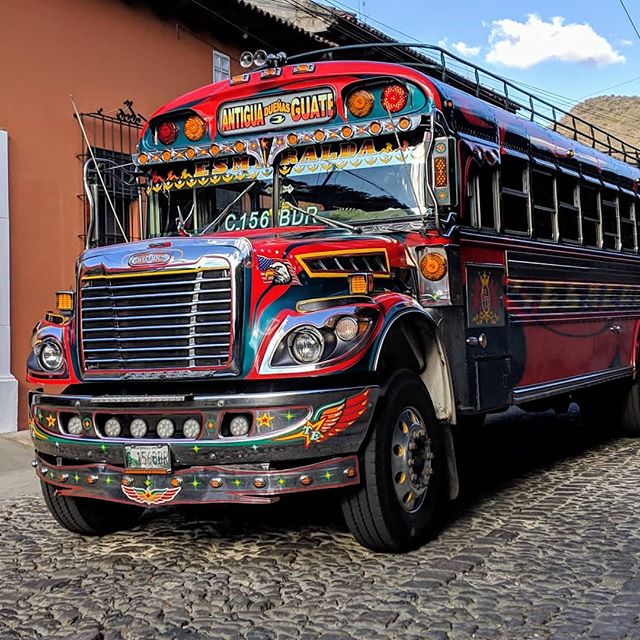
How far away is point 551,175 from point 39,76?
5946mm

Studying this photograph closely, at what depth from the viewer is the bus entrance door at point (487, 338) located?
18.7 feet

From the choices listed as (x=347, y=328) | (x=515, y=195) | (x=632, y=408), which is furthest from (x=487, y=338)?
(x=632, y=408)

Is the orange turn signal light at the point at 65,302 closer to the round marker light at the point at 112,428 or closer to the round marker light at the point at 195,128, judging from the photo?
the round marker light at the point at 112,428

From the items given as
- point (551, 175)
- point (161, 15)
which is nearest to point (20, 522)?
point (551, 175)

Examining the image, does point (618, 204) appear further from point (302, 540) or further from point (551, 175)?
point (302, 540)

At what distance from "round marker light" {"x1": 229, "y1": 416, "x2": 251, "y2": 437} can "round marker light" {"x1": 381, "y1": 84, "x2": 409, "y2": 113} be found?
221 cm

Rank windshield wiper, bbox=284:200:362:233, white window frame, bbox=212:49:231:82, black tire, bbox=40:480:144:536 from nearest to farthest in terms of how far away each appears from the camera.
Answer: black tire, bbox=40:480:144:536 → windshield wiper, bbox=284:200:362:233 → white window frame, bbox=212:49:231:82

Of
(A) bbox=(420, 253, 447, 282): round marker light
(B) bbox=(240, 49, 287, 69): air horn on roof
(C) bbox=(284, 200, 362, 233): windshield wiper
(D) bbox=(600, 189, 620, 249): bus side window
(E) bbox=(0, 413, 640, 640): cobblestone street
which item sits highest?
(B) bbox=(240, 49, 287, 69): air horn on roof

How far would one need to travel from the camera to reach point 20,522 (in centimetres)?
607

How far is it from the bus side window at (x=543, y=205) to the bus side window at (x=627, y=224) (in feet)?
6.29

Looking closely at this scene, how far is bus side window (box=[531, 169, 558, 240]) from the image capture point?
6.90m

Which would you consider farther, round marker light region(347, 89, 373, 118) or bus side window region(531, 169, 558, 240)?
bus side window region(531, 169, 558, 240)

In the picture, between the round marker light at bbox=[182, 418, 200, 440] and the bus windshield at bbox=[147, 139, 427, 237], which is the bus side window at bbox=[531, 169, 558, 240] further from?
the round marker light at bbox=[182, 418, 200, 440]

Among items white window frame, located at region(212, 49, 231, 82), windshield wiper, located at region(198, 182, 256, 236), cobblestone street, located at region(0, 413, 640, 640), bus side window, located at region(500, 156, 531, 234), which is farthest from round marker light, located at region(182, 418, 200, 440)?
white window frame, located at region(212, 49, 231, 82)
